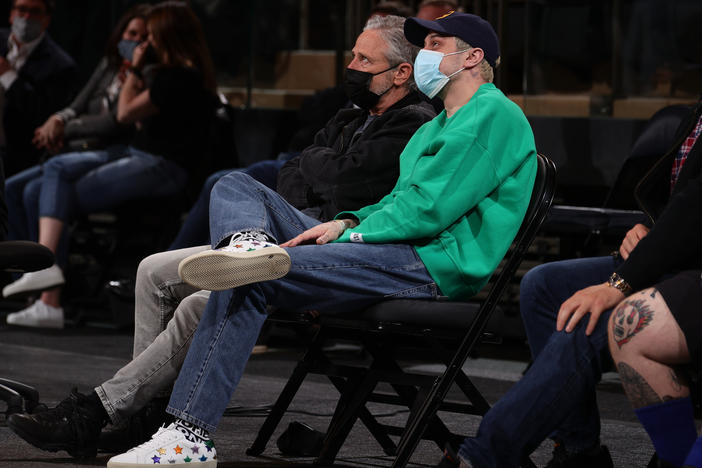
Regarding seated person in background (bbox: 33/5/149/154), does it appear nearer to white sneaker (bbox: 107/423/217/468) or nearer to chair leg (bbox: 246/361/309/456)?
chair leg (bbox: 246/361/309/456)

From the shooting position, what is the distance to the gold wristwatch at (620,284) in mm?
2629

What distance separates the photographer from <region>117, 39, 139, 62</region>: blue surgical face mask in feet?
21.0

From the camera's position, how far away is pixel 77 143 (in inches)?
256

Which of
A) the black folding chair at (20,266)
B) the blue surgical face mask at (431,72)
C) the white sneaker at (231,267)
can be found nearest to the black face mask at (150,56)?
the black folding chair at (20,266)

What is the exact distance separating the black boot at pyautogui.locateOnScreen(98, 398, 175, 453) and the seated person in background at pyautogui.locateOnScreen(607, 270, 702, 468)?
1263 millimetres

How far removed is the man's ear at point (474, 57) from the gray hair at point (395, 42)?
0.43 meters

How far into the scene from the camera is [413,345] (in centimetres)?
338

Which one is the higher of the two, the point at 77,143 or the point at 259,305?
the point at 259,305

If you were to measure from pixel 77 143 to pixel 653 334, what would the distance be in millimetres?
4606

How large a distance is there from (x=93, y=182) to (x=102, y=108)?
50 centimetres

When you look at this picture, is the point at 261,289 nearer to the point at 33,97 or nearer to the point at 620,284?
the point at 620,284

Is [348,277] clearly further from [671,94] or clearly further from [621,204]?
[671,94]

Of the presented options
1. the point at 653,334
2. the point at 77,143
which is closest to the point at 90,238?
the point at 77,143

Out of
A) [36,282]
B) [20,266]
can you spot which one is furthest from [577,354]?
[36,282]
